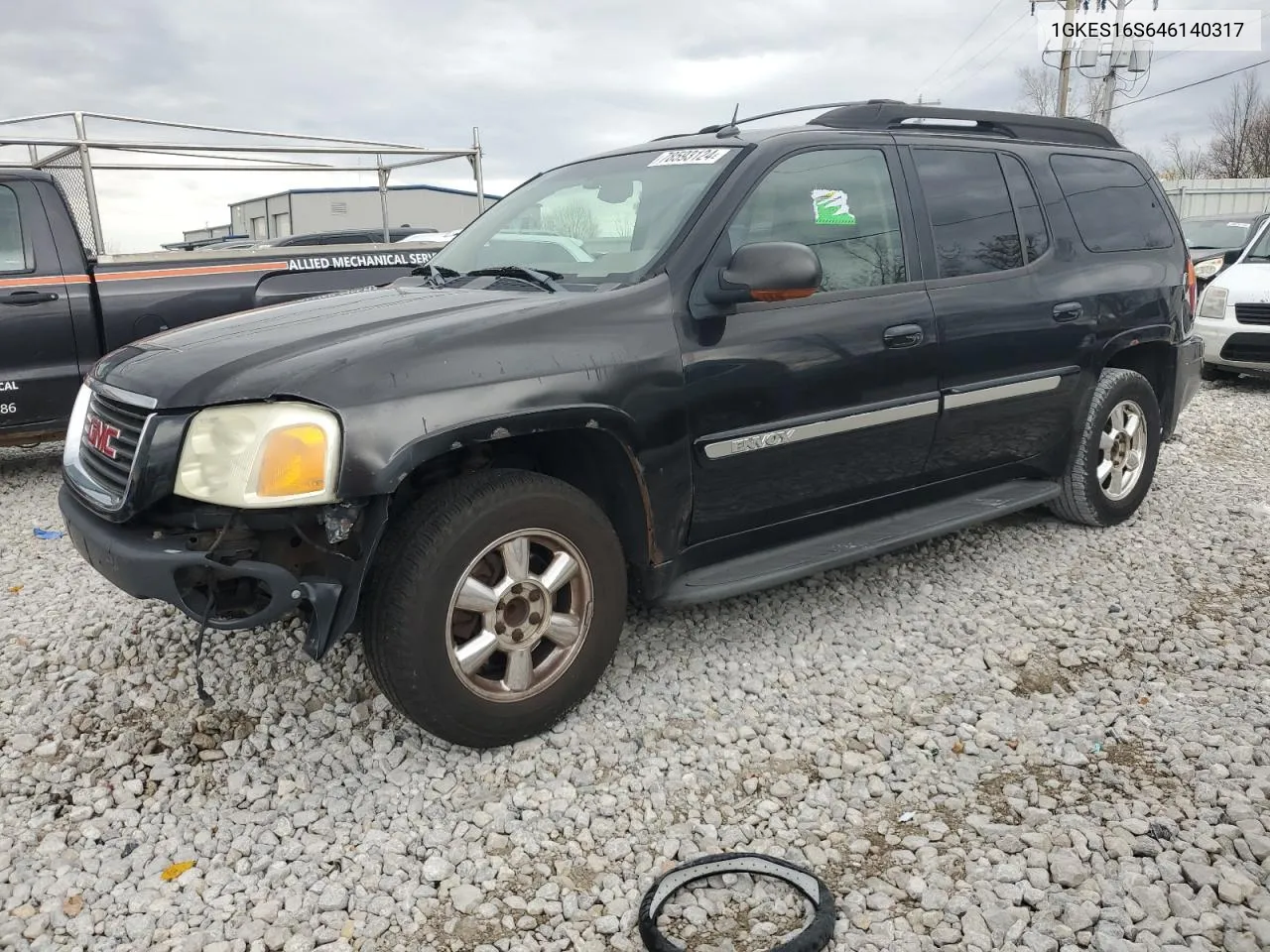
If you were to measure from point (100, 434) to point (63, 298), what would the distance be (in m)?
3.72

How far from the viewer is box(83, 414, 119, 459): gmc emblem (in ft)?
9.44

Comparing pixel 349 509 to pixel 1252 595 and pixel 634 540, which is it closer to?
pixel 634 540

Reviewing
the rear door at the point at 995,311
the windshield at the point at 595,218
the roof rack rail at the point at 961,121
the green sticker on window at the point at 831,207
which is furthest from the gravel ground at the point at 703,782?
the roof rack rail at the point at 961,121

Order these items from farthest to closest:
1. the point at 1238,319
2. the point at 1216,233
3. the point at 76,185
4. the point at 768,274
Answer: the point at 1216,233 → the point at 1238,319 → the point at 76,185 → the point at 768,274

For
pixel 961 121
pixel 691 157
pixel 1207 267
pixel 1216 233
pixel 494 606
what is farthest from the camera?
pixel 1216 233

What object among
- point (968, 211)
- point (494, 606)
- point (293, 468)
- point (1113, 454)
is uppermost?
point (968, 211)

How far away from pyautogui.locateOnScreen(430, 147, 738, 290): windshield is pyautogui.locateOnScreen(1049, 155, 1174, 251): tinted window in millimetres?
2071

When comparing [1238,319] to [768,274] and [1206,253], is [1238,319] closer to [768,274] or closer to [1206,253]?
[1206,253]

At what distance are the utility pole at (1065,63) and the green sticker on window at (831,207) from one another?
26599mm

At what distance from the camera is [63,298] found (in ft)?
19.7

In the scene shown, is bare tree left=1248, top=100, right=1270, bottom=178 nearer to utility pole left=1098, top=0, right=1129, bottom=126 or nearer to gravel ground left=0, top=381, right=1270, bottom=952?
utility pole left=1098, top=0, right=1129, bottom=126

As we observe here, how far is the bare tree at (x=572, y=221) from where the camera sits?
12.0ft

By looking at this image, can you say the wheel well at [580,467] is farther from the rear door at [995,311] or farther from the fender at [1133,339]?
the fender at [1133,339]

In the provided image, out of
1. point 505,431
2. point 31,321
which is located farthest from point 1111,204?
point 31,321
